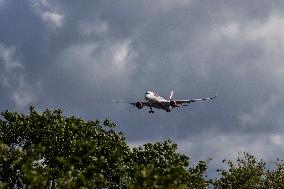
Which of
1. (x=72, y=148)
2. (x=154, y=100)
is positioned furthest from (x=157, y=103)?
(x=72, y=148)

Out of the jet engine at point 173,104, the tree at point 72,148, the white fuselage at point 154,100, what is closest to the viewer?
the tree at point 72,148

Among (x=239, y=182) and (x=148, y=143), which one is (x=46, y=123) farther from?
(x=239, y=182)

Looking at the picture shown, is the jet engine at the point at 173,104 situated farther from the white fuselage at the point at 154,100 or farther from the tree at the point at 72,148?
the tree at the point at 72,148

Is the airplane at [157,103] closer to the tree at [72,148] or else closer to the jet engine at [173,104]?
the jet engine at [173,104]

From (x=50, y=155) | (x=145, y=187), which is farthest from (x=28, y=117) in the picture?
(x=145, y=187)

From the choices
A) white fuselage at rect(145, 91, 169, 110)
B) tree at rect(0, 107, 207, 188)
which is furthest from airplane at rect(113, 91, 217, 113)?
tree at rect(0, 107, 207, 188)

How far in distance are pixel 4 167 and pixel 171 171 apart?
2473 centimetres

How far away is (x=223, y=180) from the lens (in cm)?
7962

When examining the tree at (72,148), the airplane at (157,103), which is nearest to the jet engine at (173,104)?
the airplane at (157,103)

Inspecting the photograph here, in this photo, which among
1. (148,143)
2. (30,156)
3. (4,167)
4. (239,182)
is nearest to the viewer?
(30,156)

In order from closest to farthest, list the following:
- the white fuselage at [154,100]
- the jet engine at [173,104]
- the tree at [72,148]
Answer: the tree at [72,148]
the jet engine at [173,104]
the white fuselage at [154,100]

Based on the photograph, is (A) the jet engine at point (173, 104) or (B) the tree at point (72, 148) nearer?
(B) the tree at point (72, 148)

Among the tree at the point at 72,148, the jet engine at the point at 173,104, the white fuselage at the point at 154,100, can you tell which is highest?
the white fuselage at the point at 154,100

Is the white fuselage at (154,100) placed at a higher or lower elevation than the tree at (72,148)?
higher
